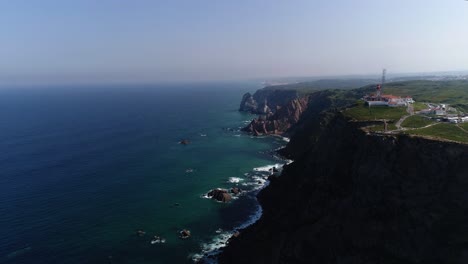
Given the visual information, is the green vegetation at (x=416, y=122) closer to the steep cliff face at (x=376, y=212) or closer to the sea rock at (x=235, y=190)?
the steep cliff face at (x=376, y=212)

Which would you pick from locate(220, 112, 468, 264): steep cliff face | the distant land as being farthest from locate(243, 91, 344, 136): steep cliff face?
locate(220, 112, 468, 264): steep cliff face

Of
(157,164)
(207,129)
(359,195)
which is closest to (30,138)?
(157,164)

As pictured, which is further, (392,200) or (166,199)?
(166,199)

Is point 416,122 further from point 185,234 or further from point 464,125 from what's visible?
point 185,234

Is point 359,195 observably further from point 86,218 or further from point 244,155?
point 244,155

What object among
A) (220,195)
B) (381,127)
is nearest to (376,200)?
(381,127)
